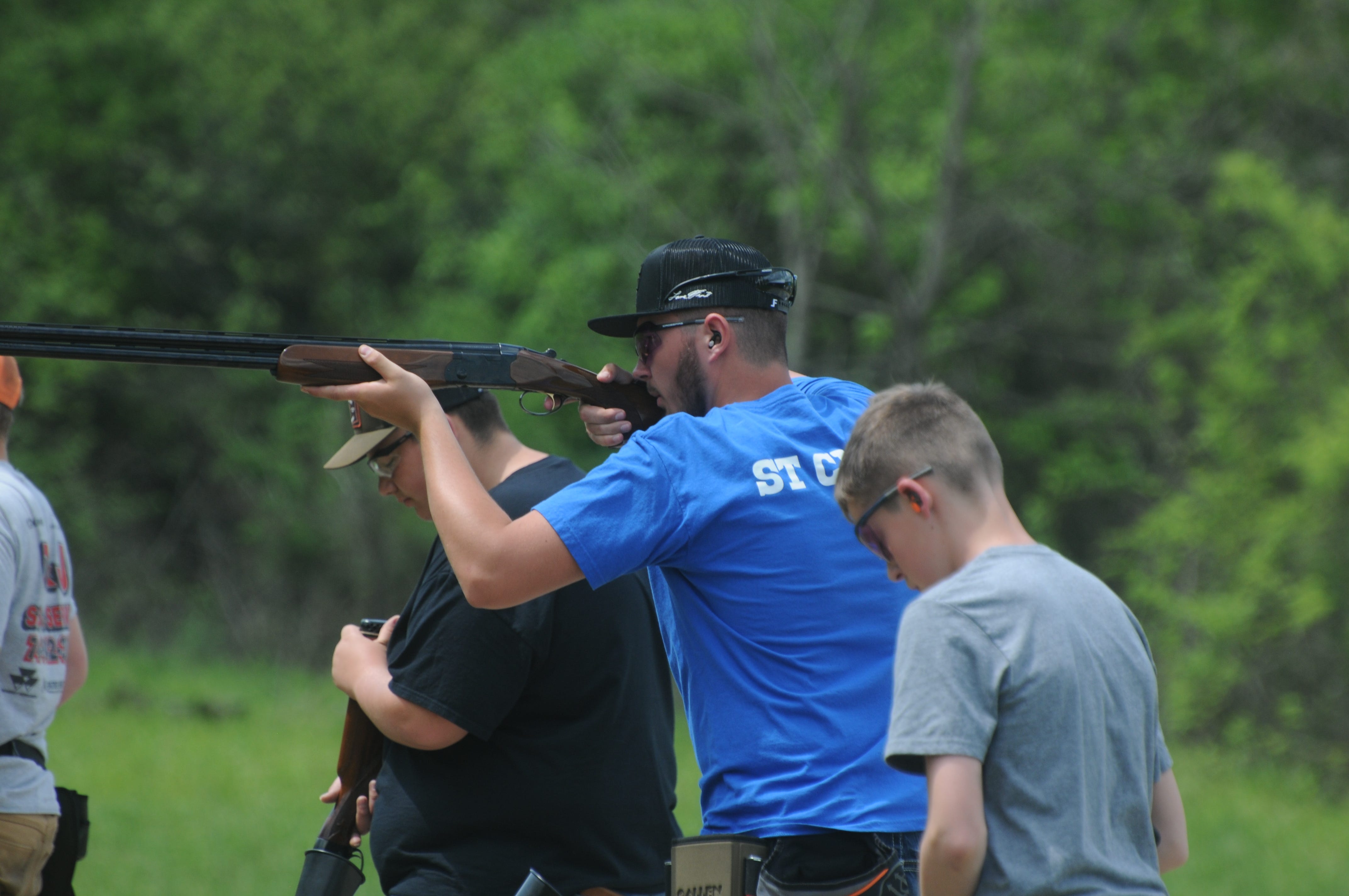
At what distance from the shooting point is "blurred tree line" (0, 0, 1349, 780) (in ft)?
45.8

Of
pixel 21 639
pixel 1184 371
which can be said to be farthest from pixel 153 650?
pixel 21 639

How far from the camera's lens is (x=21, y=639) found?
3.54 metres

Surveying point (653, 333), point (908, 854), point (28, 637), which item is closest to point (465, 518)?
point (653, 333)

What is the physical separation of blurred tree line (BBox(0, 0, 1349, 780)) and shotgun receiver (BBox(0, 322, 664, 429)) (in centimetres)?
1118

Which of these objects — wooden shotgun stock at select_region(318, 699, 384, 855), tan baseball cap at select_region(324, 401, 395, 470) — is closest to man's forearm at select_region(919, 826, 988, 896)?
wooden shotgun stock at select_region(318, 699, 384, 855)

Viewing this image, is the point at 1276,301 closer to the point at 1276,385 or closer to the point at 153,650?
the point at 1276,385

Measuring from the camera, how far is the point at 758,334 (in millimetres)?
2988

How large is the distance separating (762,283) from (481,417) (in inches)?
35.1

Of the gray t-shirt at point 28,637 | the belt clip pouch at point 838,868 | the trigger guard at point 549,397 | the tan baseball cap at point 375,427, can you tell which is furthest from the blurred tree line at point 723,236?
the gray t-shirt at point 28,637

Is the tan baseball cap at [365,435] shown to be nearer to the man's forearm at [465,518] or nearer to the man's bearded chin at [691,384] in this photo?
the man's forearm at [465,518]

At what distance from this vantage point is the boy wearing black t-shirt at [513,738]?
305 centimetres

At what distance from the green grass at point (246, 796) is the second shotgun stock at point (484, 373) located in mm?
5495

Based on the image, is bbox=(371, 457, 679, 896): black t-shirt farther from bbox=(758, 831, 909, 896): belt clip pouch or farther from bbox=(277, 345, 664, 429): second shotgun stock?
bbox=(758, 831, 909, 896): belt clip pouch

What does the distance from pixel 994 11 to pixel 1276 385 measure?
6372 millimetres
